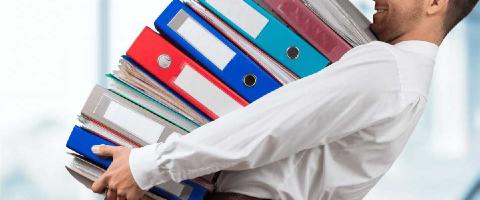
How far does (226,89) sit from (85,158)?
0.98 feet

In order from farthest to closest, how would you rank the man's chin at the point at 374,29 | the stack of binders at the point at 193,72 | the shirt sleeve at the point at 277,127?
the man's chin at the point at 374,29, the stack of binders at the point at 193,72, the shirt sleeve at the point at 277,127

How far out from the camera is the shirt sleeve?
4.59ft

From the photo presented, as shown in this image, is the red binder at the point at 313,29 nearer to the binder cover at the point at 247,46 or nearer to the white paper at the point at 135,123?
the binder cover at the point at 247,46

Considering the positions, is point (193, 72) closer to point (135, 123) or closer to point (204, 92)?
point (204, 92)

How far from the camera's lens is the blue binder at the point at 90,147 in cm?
149

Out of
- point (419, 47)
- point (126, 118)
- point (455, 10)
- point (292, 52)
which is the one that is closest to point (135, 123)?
point (126, 118)

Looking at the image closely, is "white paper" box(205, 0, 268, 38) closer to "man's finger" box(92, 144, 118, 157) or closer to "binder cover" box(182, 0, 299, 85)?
"binder cover" box(182, 0, 299, 85)

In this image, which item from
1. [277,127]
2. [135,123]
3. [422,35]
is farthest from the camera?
[422,35]

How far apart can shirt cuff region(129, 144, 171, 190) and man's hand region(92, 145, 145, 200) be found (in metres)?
0.01

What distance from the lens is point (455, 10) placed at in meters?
1.63

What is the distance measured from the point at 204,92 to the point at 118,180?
0.23 meters

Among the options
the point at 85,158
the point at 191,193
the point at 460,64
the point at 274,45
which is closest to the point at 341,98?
the point at 274,45

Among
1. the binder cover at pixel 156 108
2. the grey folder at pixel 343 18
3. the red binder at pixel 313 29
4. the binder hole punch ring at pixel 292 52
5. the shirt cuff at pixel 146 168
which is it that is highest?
the grey folder at pixel 343 18

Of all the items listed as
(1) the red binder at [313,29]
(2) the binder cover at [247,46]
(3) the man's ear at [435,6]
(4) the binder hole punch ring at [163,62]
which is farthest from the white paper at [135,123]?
(3) the man's ear at [435,6]
